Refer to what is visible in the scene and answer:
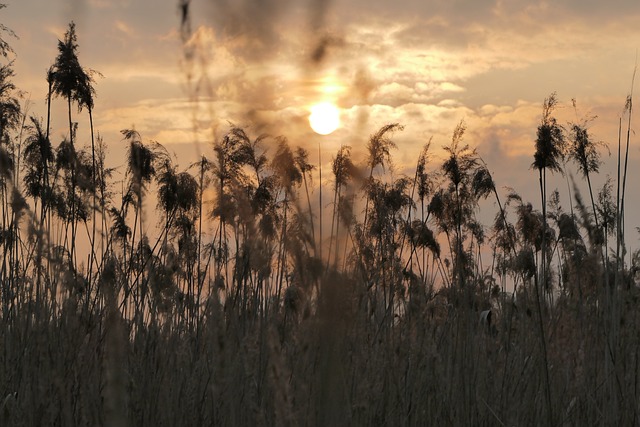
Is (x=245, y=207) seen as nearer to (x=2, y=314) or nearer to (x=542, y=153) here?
(x=542, y=153)

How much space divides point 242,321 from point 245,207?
3451 mm

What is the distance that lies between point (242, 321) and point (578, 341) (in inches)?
79.2

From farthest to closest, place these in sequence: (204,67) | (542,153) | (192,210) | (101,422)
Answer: (192,210) < (542,153) < (101,422) < (204,67)

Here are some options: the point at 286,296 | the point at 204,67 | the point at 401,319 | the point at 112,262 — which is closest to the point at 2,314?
the point at 112,262

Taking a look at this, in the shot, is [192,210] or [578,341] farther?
[192,210]

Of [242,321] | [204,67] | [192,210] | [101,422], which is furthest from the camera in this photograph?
[192,210]

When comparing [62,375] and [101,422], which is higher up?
[62,375]

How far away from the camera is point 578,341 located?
4.36 m

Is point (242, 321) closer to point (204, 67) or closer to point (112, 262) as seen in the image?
point (112, 262)

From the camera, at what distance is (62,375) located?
3.07m

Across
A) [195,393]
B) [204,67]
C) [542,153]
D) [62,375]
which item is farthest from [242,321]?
[204,67]

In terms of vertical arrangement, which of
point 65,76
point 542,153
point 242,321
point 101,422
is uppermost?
point 65,76

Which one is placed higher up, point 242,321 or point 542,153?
point 542,153

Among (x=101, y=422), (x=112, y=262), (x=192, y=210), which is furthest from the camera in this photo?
(x=192, y=210)
